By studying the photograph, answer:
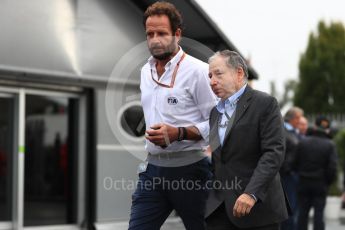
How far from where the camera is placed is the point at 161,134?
4.76 metres

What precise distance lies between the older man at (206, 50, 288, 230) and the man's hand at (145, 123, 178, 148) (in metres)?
0.28

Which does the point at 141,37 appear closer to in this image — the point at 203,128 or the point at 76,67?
the point at 76,67

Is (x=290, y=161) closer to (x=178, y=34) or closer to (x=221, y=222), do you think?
(x=178, y=34)

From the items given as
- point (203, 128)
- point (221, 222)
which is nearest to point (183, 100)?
point (203, 128)

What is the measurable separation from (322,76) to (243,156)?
191ft

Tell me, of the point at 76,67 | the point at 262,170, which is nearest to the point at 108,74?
the point at 76,67

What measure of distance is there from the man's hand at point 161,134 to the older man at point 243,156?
28 cm

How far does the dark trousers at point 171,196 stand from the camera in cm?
498

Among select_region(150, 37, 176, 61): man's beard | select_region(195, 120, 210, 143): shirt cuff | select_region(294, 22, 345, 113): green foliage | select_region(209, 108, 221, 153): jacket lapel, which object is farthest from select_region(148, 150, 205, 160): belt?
select_region(294, 22, 345, 113): green foliage

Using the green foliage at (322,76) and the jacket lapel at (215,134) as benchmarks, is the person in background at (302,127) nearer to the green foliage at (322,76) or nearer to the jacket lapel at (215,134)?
the jacket lapel at (215,134)

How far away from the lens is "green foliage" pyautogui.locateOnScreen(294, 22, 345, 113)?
5981 centimetres

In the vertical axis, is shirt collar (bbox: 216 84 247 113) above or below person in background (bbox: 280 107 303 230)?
above

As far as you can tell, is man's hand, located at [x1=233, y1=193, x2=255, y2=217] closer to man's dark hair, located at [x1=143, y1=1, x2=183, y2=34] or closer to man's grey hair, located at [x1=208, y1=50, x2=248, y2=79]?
man's grey hair, located at [x1=208, y1=50, x2=248, y2=79]

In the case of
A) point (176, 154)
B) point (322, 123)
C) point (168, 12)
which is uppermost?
point (168, 12)
